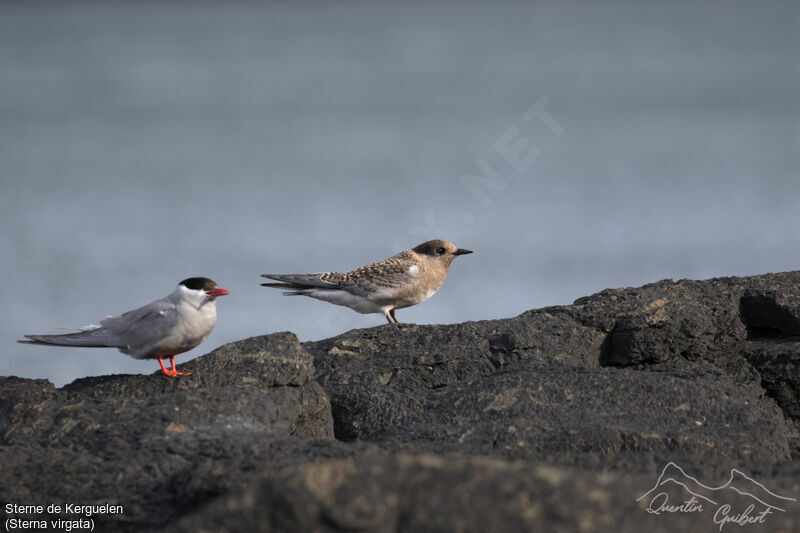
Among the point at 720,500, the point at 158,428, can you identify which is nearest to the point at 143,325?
the point at 158,428

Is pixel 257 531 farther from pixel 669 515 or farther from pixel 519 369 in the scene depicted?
pixel 519 369

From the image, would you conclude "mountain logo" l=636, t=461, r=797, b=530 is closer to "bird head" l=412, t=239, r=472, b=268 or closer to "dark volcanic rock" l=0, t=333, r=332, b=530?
"dark volcanic rock" l=0, t=333, r=332, b=530

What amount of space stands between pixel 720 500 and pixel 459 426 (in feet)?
6.11

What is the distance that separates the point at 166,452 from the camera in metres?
3.67

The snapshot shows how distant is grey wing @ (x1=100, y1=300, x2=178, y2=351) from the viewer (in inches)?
186

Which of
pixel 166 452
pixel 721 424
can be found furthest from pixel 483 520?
pixel 721 424

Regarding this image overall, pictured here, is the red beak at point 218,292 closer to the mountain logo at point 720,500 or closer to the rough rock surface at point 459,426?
the rough rock surface at point 459,426

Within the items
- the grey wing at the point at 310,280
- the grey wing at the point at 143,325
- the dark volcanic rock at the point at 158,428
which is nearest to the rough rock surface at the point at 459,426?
the dark volcanic rock at the point at 158,428

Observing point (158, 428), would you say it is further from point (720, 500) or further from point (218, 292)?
point (720, 500)

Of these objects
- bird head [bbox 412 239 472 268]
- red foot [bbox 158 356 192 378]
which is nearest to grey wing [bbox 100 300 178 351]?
red foot [bbox 158 356 192 378]

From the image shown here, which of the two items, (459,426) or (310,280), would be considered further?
(310,280)

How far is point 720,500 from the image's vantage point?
267cm

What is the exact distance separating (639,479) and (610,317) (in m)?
3.49

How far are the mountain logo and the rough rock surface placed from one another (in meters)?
0.01
